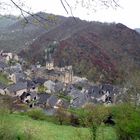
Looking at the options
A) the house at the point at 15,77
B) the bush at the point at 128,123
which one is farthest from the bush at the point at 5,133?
the house at the point at 15,77

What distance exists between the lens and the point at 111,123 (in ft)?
105

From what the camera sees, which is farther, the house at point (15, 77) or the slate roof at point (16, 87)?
the house at point (15, 77)

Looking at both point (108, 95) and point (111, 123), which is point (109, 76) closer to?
point (108, 95)

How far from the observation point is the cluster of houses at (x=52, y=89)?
4162 centimetres

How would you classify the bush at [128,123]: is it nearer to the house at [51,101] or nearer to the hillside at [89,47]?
the house at [51,101]

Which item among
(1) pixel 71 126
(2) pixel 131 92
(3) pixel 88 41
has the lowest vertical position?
(1) pixel 71 126

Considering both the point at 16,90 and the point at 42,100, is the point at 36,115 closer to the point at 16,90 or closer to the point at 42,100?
the point at 42,100

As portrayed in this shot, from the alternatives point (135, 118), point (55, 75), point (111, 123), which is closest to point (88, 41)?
point (55, 75)

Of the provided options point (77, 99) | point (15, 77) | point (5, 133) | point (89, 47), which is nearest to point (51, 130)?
point (5, 133)

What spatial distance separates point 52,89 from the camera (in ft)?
165

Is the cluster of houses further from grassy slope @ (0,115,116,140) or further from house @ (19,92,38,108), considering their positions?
grassy slope @ (0,115,116,140)

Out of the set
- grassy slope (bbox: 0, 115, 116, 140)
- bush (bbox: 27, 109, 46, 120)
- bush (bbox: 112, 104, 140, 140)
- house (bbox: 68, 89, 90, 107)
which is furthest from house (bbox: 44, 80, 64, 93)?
bush (bbox: 112, 104, 140, 140)

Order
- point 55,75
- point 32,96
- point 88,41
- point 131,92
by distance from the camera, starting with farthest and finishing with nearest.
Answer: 1. point 88,41
2. point 55,75
3. point 32,96
4. point 131,92

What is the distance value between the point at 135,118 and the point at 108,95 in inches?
1189
